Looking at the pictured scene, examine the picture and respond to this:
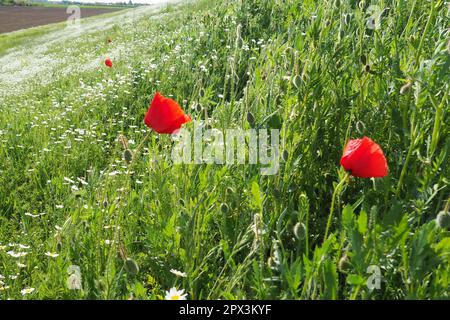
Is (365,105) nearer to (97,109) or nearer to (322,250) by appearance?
(322,250)

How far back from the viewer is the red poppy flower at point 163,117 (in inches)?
63.4

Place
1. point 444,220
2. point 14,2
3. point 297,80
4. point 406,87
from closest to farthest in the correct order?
point 444,220, point 406,87, point 297,80, point 14,2

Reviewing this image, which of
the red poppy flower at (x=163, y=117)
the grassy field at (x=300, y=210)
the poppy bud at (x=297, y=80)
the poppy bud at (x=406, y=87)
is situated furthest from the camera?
the poppy bud at (x=297, y=80)

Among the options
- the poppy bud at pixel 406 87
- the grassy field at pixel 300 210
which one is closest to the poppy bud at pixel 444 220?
the grassy field at pixel 300 210

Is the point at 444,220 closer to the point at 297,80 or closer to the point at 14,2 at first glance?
the point at 297,80

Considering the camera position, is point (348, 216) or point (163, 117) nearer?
point (348, 216)

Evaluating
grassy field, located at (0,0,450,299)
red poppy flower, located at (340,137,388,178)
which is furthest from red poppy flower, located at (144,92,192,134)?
red poppy flower, located at (340,137,388,178)

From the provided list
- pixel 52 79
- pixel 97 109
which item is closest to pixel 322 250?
pixel 97 109

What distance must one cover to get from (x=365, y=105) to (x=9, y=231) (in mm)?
1894

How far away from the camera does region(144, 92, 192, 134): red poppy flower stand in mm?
1609

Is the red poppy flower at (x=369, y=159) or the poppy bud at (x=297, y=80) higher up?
the poppy bud at (x=297, y=80)

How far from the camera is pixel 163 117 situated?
1.61 meters

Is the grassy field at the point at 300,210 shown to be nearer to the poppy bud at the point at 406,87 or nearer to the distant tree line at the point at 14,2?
the poppy bud at the point at 406,87

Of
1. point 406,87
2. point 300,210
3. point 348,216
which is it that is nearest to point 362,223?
point 348,216
